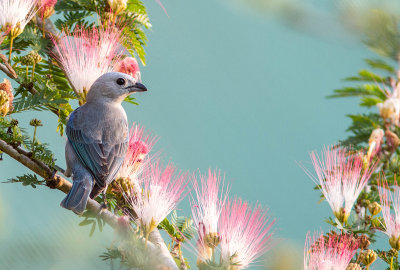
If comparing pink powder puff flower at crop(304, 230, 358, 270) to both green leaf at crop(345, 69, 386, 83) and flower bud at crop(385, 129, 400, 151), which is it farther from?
green leaf at crop(345, 69, 386, 83)

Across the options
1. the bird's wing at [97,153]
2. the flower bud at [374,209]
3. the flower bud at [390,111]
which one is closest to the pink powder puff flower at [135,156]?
the bird's wing at [97,153]

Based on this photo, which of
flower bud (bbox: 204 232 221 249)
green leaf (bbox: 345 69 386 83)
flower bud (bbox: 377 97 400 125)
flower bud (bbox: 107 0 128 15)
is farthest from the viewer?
green leaf (bbox: 345 69 386 83)

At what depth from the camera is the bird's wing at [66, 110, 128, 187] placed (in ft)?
3.07

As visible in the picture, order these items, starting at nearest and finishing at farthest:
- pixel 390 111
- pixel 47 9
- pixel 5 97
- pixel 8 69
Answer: pixel 5 97
pixel 8 69
pixel 47 9
pixel 390 111

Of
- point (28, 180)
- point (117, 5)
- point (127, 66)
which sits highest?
point (117, 5)

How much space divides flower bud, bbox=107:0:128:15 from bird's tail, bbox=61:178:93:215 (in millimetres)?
377

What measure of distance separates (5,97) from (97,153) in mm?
225

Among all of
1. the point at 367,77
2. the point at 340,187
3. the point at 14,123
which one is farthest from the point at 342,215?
the point at 367,77

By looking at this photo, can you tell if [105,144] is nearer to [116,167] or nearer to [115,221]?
[116,167]

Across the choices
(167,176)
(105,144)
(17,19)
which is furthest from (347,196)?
(17,19)

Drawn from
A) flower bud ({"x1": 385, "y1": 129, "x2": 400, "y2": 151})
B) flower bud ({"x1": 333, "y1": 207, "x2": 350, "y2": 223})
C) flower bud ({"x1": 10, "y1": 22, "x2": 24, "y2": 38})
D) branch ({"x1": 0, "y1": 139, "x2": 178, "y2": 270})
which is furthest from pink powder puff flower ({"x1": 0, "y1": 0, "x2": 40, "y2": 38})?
flower bud ({"x1": 385, "y1": 129, "x2": 400, "y2": 151})

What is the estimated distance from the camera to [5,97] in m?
0.86

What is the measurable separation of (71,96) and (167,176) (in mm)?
282

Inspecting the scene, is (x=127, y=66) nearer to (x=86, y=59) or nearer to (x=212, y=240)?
(x=86, y=59)
